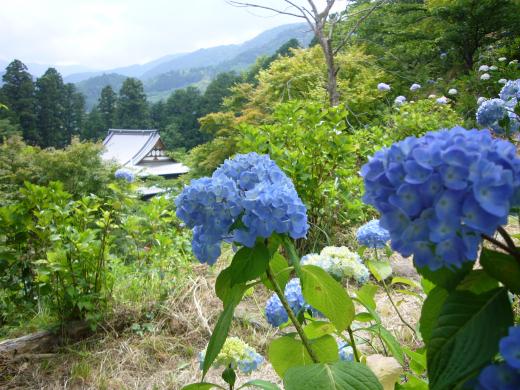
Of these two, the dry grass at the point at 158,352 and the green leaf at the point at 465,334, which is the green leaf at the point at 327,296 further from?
the dry grass at the point at 158,352

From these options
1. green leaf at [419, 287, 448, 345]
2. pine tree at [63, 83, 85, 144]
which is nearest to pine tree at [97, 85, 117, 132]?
pine tree at [63, 83, 85, 144]

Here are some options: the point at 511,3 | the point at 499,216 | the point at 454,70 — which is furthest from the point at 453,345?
the point at 454,70

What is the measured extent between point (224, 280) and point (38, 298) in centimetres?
199

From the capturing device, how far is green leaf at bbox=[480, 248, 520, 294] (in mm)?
375

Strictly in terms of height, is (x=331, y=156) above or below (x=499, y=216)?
below

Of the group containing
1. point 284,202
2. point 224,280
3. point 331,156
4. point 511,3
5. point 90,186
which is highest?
point 511,3

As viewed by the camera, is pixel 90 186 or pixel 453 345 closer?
pixel 453 345

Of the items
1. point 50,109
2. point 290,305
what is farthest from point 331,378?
point 50,109

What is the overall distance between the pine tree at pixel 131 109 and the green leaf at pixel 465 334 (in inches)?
1081

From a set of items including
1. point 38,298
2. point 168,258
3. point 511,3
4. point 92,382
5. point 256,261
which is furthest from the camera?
point 511,3

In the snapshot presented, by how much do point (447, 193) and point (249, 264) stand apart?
1.09 feet

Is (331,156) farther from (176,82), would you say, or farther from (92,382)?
(176,82)

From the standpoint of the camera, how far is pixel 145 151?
66.9 feet

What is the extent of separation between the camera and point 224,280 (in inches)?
25.8
